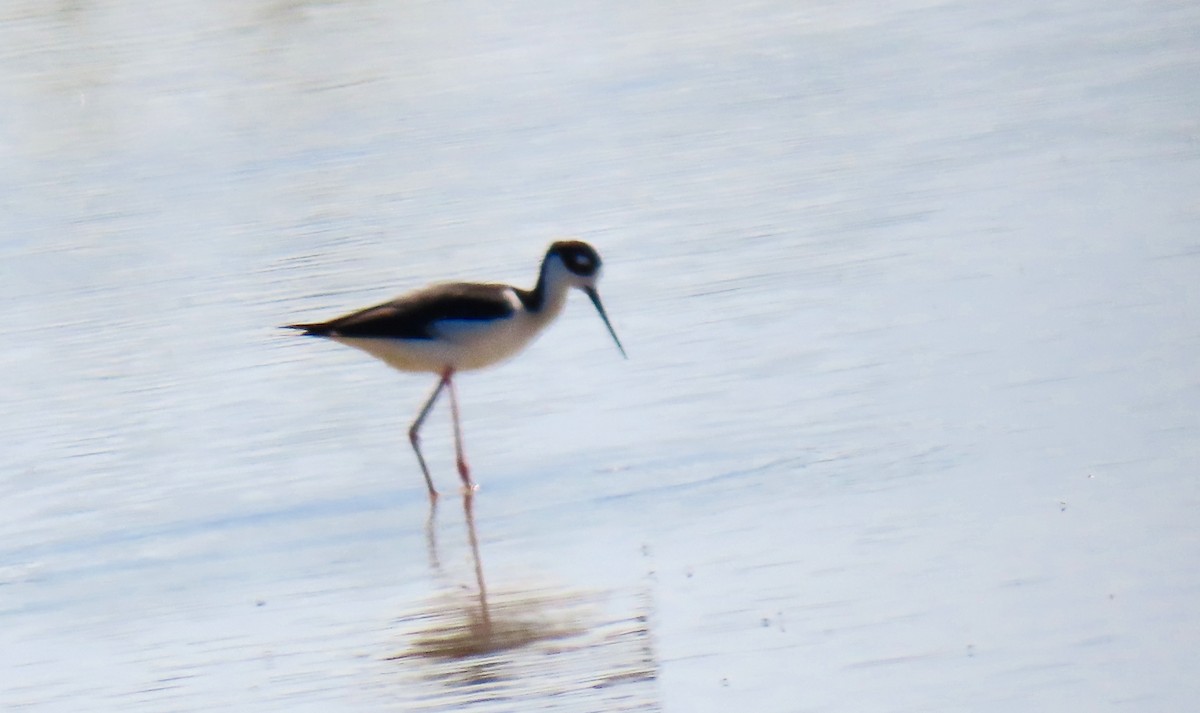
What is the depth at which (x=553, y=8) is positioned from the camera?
1473 cm

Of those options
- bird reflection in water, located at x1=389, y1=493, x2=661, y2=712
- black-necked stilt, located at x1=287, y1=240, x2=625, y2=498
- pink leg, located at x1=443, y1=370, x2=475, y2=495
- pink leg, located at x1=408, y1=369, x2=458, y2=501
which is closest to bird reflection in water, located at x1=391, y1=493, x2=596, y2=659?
bird reflection in water, located at x1=389, y1=493, x2=661, y2=712

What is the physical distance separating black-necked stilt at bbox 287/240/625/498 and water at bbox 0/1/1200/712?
0.77ft

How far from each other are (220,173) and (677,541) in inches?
235

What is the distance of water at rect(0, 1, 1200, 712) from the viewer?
4.80m

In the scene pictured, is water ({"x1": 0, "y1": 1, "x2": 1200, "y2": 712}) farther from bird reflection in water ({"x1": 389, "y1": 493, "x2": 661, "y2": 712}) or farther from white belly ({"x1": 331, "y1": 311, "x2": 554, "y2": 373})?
white belly ({"x1": 331, "y1": 311, "x2": 554, "y2": 373})

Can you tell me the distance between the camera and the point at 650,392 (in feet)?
21.9

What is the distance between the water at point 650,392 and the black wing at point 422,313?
1.31 ft

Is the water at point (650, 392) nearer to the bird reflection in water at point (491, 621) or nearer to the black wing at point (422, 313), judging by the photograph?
the bird reflection in water at point (491, 621)

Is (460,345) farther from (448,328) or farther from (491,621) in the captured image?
(491,621)

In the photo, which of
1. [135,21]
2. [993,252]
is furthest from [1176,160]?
[135,21]

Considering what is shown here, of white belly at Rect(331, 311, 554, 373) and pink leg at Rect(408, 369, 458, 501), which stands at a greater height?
white belly at Rect(331, 311, 554, 373)

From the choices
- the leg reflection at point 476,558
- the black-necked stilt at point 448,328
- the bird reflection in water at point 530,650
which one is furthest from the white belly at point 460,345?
the bird reflection in water at point 530,650

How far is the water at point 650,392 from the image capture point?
15.7 feet

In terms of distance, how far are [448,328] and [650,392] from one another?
2.30ft
